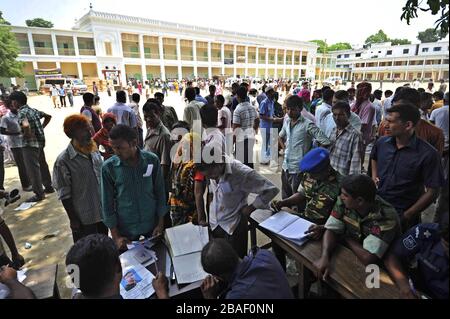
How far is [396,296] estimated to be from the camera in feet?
4.61

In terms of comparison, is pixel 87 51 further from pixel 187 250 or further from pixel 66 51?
pixel 187 250

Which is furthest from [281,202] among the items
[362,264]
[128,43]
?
[128,43]

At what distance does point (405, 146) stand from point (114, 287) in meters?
2.33

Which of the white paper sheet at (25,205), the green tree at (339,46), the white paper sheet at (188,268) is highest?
the green tree at (339,46)

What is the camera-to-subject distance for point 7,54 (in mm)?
24859

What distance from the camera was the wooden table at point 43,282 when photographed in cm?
161

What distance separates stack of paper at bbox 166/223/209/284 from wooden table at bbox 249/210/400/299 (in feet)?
2.04

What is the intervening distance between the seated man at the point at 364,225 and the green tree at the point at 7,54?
32653 millimetres

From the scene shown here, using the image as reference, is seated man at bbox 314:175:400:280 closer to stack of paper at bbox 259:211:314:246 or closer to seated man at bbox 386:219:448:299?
seated man at bbox 386:219:448:299

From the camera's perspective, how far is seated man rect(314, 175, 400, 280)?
1632mm

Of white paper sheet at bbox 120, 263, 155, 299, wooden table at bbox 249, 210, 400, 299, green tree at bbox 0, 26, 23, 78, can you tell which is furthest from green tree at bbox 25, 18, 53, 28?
wooden table at bbox 249, 210, 400, 299

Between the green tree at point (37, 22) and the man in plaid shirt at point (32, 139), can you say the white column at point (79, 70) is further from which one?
the man in plaid shirt at point (32, 139)

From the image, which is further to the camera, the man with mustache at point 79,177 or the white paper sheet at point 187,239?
the man with mustache at point 79,177

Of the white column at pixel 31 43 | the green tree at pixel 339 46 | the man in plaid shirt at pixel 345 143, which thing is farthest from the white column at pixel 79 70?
the green tree at pixel 339 46
